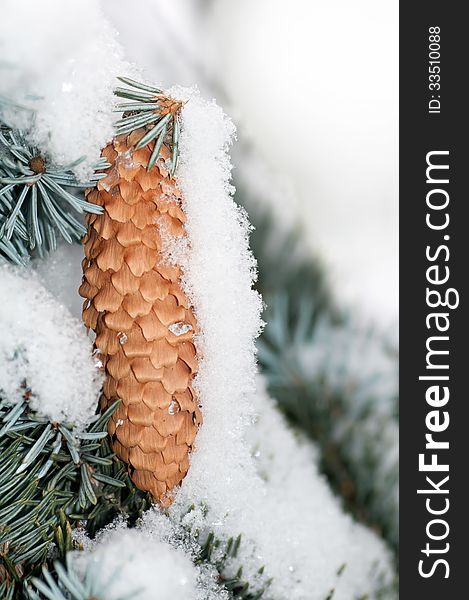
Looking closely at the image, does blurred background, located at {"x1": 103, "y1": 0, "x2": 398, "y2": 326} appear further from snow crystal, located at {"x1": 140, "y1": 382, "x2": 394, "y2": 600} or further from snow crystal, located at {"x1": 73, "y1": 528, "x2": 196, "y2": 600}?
snow crystal, located at {"x1": 73, "y1": 528, "x2": 196, "y2": 600}

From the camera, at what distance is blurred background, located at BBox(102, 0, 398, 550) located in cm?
47

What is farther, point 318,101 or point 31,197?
point 318,101

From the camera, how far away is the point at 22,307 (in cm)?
28

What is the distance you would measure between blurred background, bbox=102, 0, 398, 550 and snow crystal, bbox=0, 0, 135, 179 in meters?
0.04

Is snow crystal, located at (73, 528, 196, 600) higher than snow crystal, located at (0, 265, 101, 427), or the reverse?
snow crystal, located at (0, 265, 101, 427)

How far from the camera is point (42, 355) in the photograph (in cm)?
28

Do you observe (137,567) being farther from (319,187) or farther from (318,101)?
(318,101)

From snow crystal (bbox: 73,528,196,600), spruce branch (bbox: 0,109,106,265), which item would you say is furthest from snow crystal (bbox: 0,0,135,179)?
snow crystal (bbox: 73,528,196,600)

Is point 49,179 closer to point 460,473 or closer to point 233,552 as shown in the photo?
point 233,552

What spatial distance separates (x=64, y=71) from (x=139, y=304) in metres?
0.09

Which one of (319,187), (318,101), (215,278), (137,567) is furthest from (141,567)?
(318,101)

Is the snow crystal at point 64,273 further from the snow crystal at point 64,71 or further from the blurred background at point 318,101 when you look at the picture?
the blurred background at point 318,101

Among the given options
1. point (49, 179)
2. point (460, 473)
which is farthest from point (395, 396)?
point (49, 179)

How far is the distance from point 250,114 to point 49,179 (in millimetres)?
448
